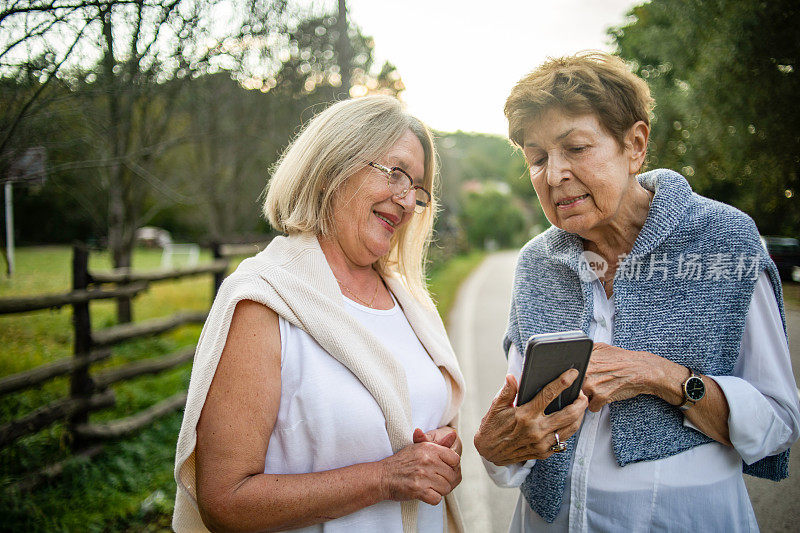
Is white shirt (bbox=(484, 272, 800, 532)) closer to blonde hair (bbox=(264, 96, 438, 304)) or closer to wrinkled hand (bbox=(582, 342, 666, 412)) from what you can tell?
wrinkled hand (bbox=(582, 342, 666, 412))

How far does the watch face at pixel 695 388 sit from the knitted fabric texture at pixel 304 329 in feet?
2.89

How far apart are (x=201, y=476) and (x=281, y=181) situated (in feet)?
3.54

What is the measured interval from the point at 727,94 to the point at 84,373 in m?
4.92

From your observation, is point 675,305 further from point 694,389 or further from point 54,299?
point 54,299

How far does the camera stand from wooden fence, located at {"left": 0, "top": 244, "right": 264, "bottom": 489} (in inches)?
131

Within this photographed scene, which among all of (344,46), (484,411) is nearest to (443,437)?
(484,411)

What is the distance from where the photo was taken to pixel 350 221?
1.79 meters

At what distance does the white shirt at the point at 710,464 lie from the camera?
4.66 feet

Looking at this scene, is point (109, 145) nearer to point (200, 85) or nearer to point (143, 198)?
point (200, 85)

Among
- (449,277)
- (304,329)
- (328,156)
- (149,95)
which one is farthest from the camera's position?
(449,277)

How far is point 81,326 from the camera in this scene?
410cm

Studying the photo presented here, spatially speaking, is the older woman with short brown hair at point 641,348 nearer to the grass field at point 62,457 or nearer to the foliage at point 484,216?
the grass field at point 62,457

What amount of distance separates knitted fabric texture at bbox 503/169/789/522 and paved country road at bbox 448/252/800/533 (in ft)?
0.26

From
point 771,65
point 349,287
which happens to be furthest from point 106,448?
point 771,65
